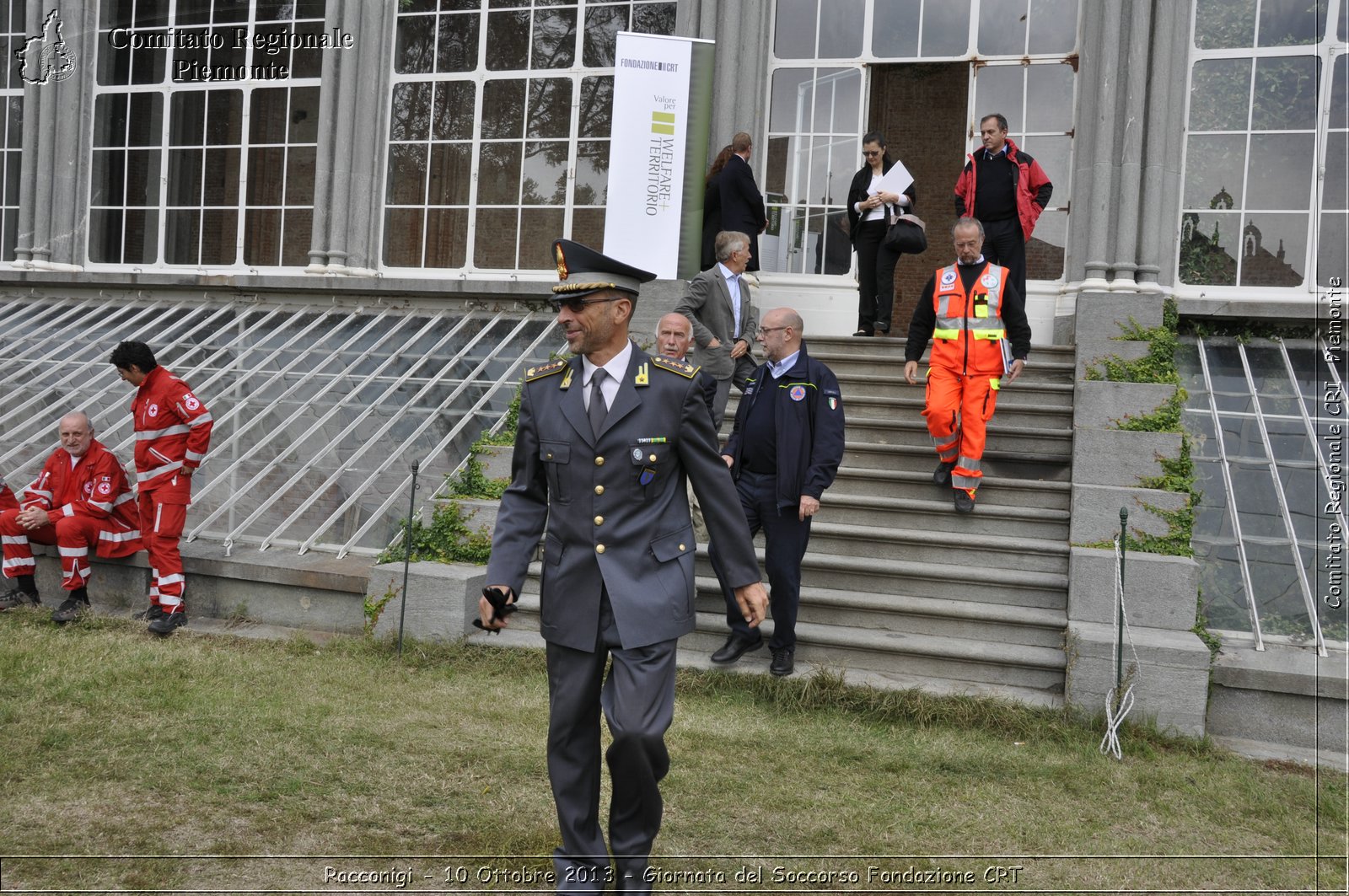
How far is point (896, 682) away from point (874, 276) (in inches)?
187

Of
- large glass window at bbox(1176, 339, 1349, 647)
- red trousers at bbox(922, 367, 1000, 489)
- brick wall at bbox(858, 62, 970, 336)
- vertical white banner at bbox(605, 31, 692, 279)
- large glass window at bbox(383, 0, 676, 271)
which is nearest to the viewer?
large glass window at bbox(1176, 339, 1349, 647)

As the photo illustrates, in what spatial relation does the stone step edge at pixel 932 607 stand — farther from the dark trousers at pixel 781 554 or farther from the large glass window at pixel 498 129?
the large glass window at pixel 498 129

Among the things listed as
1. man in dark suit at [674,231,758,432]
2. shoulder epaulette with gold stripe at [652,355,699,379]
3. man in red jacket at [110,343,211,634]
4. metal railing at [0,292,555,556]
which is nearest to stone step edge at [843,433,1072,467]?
man in dark suit at [674,231,758,432]

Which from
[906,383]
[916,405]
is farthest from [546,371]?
[906,383]

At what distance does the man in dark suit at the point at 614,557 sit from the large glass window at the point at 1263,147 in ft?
27.0

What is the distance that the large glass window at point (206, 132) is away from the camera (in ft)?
45.7

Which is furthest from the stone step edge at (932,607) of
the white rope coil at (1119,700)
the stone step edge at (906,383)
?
the stone step edge at (906,383)

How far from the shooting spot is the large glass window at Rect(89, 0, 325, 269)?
13.9m

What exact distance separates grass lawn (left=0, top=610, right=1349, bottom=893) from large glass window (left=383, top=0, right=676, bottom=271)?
715 centimetres

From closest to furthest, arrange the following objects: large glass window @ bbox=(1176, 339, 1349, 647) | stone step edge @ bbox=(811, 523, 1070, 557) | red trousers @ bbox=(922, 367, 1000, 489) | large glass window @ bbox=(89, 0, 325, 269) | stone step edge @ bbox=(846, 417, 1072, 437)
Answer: large glass window @ bbox=(1176, 339, 1349, 647) < stone step edge @ bbox=(811, 523, 1070, 557) < red trousers @ bbox=(922, 367, 1000, 489) < stone step edge @ bbox=(846, 417, 1072, 437) < large glass window @ bbox=(89, 0, 325, 269)

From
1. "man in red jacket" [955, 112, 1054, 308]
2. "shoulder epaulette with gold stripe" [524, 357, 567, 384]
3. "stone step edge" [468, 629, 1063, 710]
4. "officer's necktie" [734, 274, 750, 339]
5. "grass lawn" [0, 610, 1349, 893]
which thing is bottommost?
"grass lawn" [0, 610, 1349, 893]

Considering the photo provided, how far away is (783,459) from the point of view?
672 cm

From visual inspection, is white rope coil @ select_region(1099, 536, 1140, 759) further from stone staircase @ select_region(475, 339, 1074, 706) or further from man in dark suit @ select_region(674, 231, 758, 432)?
man in dark suit @ select_region(674, 231, 758, 432)

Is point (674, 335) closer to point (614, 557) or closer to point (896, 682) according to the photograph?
point (896, 682)
